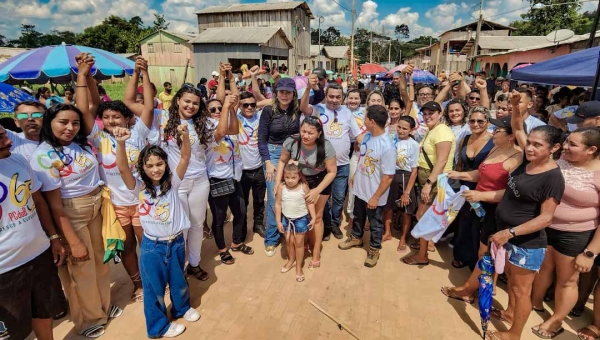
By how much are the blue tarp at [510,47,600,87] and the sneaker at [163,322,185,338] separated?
6.52m

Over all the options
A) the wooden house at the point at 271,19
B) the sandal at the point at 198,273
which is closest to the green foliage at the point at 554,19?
the wooden house at the point at 271,19

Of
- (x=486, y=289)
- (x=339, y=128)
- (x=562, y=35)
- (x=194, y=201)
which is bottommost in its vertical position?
(x=486, y=289)

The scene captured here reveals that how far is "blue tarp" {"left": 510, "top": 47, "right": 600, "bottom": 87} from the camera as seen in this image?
531 cm

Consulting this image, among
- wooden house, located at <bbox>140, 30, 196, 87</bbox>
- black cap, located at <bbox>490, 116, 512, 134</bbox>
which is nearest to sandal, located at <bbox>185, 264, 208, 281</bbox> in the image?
black cap, located at <bbox>490, 116, 512, 134</bbox>

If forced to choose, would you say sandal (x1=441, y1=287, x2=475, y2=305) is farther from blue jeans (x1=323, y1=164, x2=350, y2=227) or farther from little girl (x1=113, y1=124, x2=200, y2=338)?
little girl (x1=113, y1=124, x2=200, y2=338)

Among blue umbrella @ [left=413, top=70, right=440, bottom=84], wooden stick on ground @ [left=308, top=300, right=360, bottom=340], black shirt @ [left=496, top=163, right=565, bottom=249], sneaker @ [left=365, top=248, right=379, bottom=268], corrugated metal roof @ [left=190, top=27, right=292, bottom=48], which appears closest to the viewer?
black shirt @ [left=496, top=163, right=565, bottom=249]

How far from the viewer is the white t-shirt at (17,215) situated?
2.08 meters

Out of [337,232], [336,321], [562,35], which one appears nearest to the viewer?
[336,321]

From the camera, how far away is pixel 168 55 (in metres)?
25.6

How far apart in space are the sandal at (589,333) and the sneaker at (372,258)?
1.96 meters

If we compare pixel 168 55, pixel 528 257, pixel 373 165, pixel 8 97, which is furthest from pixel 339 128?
pixel 168 55

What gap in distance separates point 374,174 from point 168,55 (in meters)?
26.2

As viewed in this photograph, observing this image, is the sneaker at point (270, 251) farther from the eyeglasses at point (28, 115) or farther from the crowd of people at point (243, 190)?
the eyeglasses at point (28, 115)

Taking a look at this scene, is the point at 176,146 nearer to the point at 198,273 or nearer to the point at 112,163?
the point at 112,163
